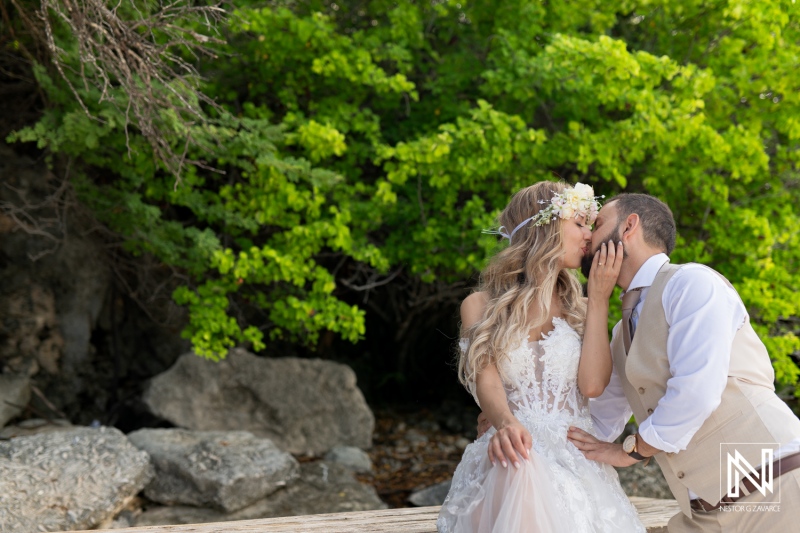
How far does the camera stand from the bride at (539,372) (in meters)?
2.71

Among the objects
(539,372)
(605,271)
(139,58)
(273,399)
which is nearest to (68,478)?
(273,399)

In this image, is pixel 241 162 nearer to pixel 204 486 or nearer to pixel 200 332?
pixel 200 332

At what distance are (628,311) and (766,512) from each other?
2.71 ft

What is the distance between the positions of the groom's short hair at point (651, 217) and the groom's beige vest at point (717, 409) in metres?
0.18

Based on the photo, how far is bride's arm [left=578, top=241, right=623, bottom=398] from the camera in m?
2.83

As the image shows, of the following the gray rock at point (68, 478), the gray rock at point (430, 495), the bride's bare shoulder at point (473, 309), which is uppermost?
the bride's bare shoulder at point (473, 309)

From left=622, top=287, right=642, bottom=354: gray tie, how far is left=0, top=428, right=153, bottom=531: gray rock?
3579mm

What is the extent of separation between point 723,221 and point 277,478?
4.08 m

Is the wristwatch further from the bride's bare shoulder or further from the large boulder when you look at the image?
the large boulder

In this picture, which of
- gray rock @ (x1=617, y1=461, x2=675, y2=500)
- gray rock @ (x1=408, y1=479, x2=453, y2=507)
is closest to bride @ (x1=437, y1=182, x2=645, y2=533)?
gray rock @ (x1=408, y1=479, x2=453, y2=507)

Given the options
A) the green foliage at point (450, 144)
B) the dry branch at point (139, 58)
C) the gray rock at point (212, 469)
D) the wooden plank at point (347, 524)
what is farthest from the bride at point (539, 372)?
the gray rock at point (212, 469)

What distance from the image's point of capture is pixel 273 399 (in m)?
7.12

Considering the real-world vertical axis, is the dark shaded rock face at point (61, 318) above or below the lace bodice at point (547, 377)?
below

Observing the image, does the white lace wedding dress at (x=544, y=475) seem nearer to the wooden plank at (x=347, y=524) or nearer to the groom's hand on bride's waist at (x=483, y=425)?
the groom's hand on bride's waist at (x=483, y=425)
